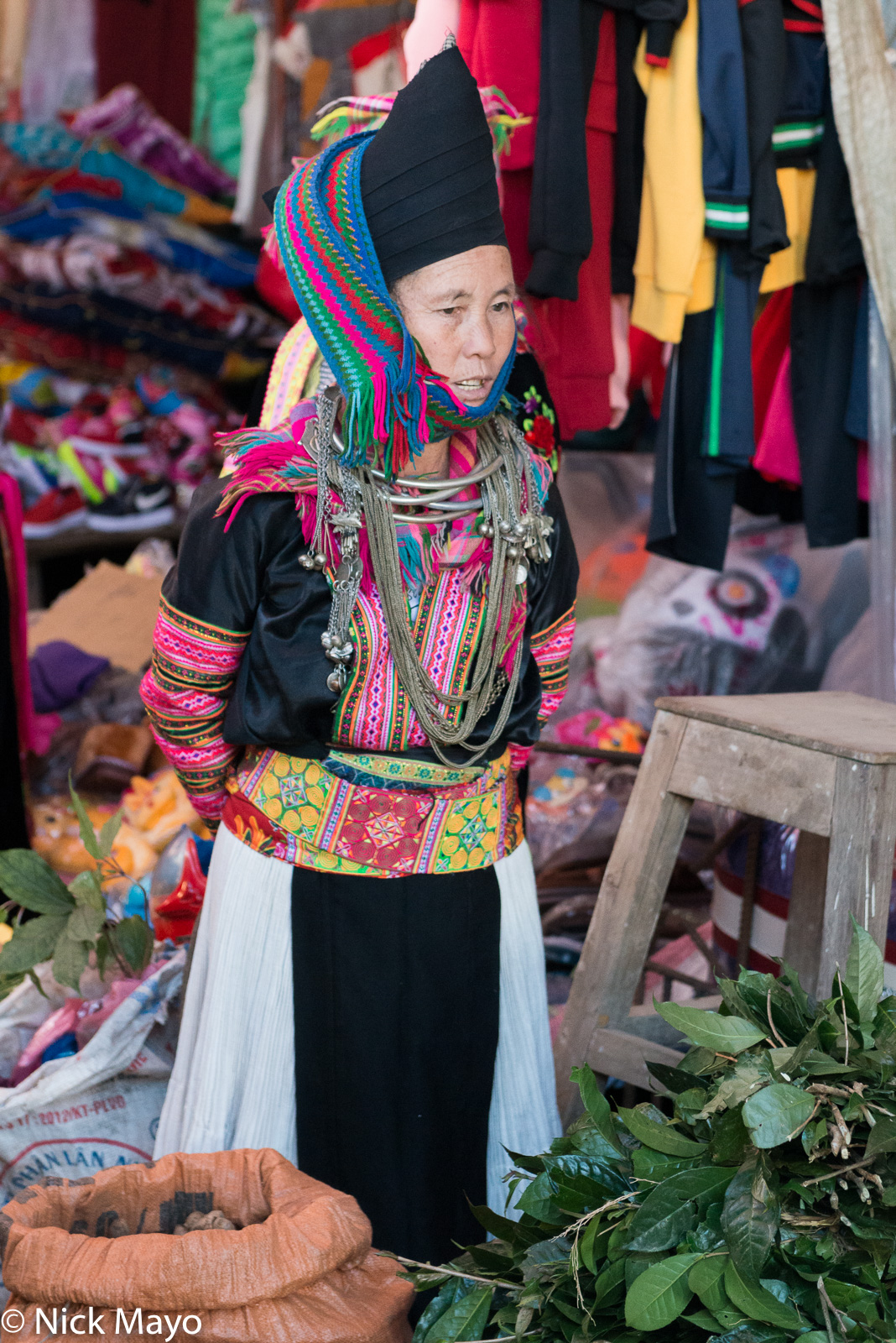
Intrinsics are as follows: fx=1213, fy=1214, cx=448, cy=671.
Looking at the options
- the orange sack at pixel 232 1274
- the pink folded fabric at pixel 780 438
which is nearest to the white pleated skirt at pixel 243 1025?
the orange sack at pixel 232 1274

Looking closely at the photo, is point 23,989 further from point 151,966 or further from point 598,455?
point 598,455

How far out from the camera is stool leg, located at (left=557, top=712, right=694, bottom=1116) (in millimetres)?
1768

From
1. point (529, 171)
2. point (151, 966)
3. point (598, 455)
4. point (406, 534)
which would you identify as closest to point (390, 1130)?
point (151, 966)

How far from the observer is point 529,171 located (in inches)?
89.9

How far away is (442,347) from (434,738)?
18.9 inches

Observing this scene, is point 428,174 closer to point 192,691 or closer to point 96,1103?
point 192,691

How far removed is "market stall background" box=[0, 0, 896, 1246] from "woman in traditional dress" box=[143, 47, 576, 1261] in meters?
0.34

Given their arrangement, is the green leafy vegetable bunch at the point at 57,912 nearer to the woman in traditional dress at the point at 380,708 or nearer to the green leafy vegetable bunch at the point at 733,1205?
the woman in traditional dress at the point at 380,708

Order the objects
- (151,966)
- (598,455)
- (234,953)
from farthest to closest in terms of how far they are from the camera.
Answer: (598,455) → (151,966) → (234,953)

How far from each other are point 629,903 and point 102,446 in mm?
4055

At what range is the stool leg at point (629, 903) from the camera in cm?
177

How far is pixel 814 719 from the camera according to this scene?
1.68 m

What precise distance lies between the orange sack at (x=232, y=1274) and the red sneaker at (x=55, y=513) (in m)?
4.05

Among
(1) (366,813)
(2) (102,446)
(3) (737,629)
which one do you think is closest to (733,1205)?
(1) (366,813)
